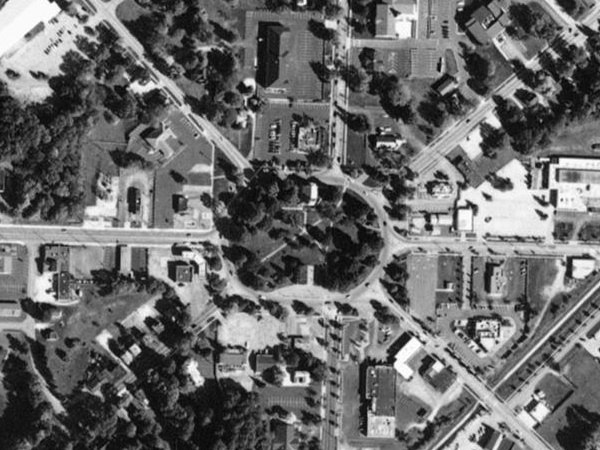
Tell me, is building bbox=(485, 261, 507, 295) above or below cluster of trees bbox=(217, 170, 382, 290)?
below

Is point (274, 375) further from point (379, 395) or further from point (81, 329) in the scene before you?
point (81, 329)

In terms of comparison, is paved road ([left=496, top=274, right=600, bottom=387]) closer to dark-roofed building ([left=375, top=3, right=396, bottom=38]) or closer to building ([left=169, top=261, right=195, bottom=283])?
dark-roofed building ([left=375, top=3, right=396, bottom=38])

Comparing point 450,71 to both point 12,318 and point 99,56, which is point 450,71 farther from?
point 12,318

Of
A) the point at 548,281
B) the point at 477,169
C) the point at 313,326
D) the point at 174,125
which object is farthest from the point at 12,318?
the point at 548,281

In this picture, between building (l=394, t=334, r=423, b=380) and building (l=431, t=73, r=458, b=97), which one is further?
building (l=394, t=334, r=423, b=380)

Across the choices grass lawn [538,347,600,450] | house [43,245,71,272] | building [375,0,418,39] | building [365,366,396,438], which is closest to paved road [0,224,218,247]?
house [43,245,71,272]

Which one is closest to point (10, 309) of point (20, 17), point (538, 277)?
point (20, 17)

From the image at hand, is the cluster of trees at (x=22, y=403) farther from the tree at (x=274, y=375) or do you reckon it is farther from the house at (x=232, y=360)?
the tree at (x=274, y=375)
